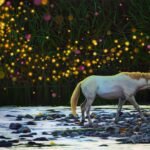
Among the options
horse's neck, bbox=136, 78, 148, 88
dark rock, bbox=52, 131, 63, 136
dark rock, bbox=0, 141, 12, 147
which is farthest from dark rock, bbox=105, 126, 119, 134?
dark rock, bbox=0, 141, 12, 147

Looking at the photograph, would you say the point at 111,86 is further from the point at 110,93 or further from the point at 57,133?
the point at 57,133

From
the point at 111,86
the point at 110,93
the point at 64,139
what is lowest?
the point at 64,139

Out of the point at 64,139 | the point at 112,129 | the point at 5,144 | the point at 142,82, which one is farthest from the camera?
the point at 142,82

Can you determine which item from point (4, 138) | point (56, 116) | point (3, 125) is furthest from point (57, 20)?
point (4, 138)

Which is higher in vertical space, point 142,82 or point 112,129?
point 142,82

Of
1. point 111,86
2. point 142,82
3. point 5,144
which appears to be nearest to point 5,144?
point 5,144

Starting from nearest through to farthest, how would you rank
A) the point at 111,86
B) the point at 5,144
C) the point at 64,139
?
the point at 5,144 < the point at 64,139 < the point at 111,86

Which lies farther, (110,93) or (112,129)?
(110,93)

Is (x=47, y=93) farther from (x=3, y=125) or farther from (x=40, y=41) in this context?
(x=3, y=125)

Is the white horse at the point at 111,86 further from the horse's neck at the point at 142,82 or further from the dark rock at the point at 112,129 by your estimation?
the dark rock at the point at 112,129

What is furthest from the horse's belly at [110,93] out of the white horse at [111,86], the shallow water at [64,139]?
the shallow water at [64,139]

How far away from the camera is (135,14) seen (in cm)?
1931

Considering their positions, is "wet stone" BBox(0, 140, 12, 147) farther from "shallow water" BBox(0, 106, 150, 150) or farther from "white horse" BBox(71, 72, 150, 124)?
"white horse" BBox(71, 72, 150, 124)

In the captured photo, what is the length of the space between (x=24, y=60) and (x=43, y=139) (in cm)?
957
